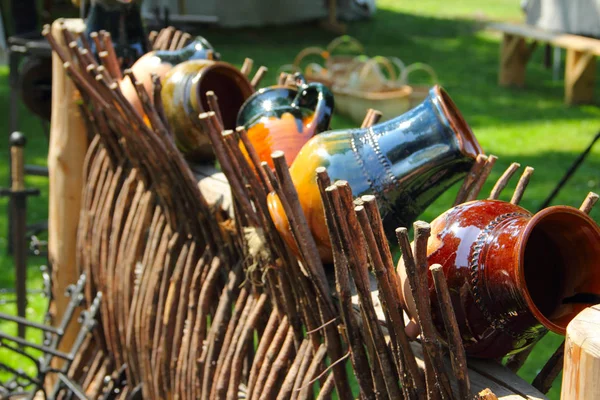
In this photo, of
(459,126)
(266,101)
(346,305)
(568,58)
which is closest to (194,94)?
(266,101)

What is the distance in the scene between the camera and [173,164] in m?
1.94

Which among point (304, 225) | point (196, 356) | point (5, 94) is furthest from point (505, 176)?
point (5, 94)

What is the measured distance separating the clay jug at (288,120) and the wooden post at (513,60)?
7340mm

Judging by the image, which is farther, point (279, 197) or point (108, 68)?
point (108, 68)

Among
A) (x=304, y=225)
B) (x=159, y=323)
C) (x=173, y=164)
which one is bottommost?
(x=159, y=323)

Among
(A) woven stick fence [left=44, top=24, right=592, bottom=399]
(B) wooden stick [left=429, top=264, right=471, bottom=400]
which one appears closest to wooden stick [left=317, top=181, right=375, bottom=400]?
(A) woven stick fence [left=44, top=24, right=592, bottom=399]

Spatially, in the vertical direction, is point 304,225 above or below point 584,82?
above

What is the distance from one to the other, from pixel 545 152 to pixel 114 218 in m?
4.66

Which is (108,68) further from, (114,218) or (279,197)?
(279,197)

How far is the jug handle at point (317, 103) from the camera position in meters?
1.74

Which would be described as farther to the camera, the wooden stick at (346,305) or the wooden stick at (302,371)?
the wooden stick at (302,371)

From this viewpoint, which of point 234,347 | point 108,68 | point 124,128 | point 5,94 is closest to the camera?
point 234,347

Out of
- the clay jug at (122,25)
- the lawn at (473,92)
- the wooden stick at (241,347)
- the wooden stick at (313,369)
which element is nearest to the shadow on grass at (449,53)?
the lawn at (473,92)

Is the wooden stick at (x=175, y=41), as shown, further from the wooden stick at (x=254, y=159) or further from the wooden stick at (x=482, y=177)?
the wooden stick at (x=482, y=177)
